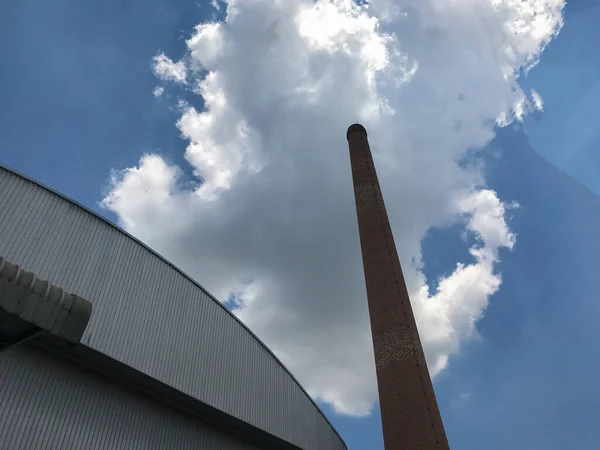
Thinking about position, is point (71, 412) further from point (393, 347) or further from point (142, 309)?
point (393, 347)

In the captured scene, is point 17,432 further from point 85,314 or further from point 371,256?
point 371,256

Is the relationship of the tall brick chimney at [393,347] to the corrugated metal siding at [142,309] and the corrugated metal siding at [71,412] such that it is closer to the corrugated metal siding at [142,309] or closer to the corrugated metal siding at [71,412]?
the corrugated metal siding at [142,309]

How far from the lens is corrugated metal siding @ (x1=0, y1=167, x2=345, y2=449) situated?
12.9m

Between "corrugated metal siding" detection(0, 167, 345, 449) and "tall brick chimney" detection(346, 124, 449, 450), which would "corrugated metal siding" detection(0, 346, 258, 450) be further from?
"tall brick chimney" detection(346, 124, 449, 450)

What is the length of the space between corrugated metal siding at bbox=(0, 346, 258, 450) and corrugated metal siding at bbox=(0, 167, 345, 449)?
1.12m

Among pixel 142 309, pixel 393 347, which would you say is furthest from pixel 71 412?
pixel 393 347

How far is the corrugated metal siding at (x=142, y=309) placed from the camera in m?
12.9

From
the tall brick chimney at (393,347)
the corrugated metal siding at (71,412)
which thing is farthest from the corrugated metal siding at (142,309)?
the tall brick chimney at (393,347)

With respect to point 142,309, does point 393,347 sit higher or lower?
higher

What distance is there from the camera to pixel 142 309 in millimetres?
14852

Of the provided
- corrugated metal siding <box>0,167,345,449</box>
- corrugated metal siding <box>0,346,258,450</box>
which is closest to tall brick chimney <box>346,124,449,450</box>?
corrugated metal siding <box>0,167,345,449</box>

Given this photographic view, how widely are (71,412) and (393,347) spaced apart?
41.1 feet

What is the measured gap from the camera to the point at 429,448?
17.2 m

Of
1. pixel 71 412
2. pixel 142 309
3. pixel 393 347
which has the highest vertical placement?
pixel 393 347
